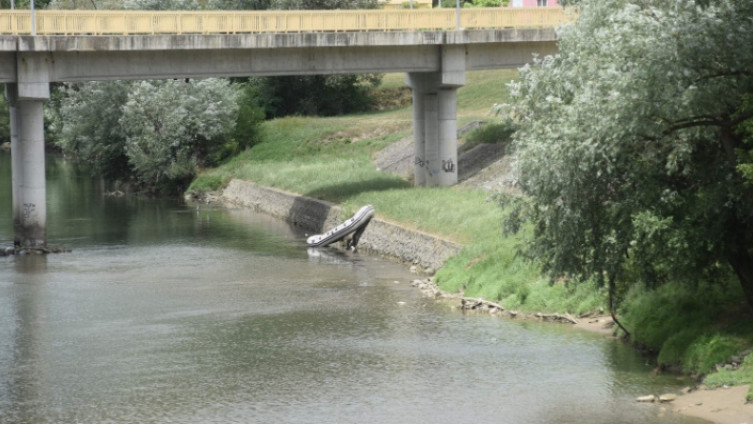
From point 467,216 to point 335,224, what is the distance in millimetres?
9972

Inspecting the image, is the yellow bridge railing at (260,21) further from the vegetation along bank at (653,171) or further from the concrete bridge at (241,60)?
the vegetation along bank at (653,171)

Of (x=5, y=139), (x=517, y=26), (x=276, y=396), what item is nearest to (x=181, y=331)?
(x=276, y=396)

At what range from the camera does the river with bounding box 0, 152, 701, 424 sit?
928 inches

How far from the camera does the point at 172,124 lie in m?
67.6

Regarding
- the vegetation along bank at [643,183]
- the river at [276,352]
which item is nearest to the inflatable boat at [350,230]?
the river at [276,352]

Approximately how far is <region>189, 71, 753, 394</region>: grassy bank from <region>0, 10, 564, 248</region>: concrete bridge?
4.74 meters

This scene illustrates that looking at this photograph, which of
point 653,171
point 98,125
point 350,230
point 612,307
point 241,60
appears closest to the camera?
point 653,171

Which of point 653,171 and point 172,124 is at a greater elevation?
point 172,124

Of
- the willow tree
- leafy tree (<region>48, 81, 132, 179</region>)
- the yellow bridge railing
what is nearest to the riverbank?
the willow tree

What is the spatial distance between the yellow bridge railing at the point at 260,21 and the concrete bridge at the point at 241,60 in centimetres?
9

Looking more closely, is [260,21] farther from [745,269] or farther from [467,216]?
[745,269]

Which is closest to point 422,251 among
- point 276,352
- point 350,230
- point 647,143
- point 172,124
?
point 350,230

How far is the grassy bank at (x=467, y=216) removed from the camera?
26.0 m

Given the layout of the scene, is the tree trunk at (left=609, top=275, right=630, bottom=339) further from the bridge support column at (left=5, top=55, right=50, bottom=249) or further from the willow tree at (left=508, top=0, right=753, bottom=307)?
the bridge support column at (left=5, top=55, right=50, bottom=249)
